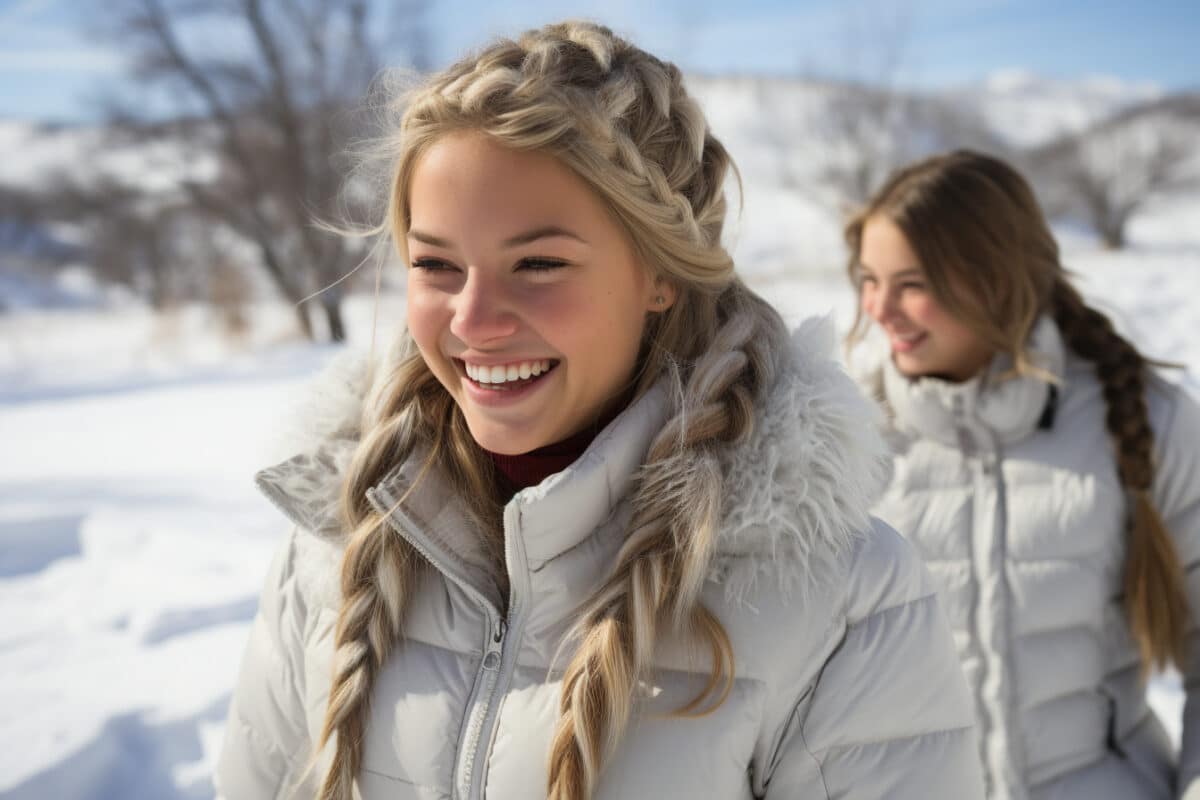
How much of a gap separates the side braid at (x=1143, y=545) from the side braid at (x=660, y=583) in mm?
1175

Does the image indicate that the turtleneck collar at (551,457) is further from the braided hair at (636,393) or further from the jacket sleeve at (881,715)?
the jacket sleeve at (881,715)

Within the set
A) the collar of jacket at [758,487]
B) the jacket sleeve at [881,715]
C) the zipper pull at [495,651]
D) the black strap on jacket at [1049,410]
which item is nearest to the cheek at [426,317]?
the collar of jacket at [758,487]

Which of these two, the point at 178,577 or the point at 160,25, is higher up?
the point at 160,25

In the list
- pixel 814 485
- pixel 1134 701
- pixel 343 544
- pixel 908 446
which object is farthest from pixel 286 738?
pixel 1134 701

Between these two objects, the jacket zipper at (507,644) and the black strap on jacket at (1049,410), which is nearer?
the jacket zipper at (507,644)

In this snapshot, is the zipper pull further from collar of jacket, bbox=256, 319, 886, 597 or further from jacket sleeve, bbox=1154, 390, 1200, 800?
jacket sleeve, bbox=1154, 390, 1200, 800

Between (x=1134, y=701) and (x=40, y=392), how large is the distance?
35.6 ft

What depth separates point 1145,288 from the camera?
11.5 m

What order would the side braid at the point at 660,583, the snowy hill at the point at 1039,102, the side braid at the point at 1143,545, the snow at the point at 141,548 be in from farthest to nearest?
1. the snowy hill at the point at 1039,102
2. the snow at the point at 141,548
3. the side braid at the point at 1143,545
4. the side braid at the point at 660,583

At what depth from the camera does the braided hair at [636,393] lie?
44.5 inches

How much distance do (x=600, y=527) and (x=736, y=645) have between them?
279 mm

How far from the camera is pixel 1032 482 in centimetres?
201

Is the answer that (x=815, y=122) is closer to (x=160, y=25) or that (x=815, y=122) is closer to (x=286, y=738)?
(x=160, y=25)

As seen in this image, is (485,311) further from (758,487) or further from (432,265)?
(758,487)
